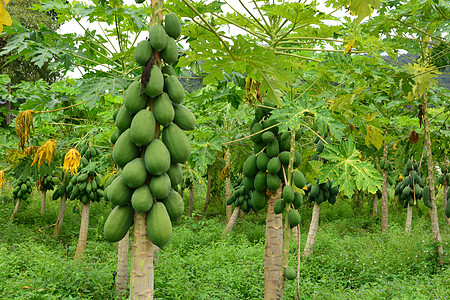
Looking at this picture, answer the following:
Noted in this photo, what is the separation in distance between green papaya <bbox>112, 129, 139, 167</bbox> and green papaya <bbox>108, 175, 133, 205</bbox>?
0.09 m

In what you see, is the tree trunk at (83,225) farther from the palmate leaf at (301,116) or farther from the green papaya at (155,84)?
the green papaya at (155,84)

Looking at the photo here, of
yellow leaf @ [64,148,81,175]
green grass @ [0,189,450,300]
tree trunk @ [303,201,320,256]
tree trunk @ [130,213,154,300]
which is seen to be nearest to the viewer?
tree trunk @ [130,213,154,300]

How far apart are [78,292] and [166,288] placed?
3.97ft

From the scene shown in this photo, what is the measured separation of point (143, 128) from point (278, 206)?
1.61 meters

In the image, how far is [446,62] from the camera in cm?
579

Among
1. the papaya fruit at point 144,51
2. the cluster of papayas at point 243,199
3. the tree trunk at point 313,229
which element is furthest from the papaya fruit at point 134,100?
the cluster of papayas at point 243,199

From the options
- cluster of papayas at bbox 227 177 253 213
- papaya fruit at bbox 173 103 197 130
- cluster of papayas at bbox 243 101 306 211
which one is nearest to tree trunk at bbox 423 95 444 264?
cluster of papayas at bbox 243 101 306 211

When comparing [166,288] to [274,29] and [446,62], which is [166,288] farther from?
[446,62]

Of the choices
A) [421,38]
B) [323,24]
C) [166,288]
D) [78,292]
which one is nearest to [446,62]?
[421,38]

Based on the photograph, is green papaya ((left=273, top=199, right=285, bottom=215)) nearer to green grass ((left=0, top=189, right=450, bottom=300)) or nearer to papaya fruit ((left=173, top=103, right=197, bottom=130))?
papaya fruit ((left=173, top=103, right=197, bottom=130))

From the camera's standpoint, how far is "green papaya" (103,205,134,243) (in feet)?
4.54

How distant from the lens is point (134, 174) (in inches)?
52.6

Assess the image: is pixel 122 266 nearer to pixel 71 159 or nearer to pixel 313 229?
pixel 71 159

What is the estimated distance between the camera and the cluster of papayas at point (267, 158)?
286 cm
